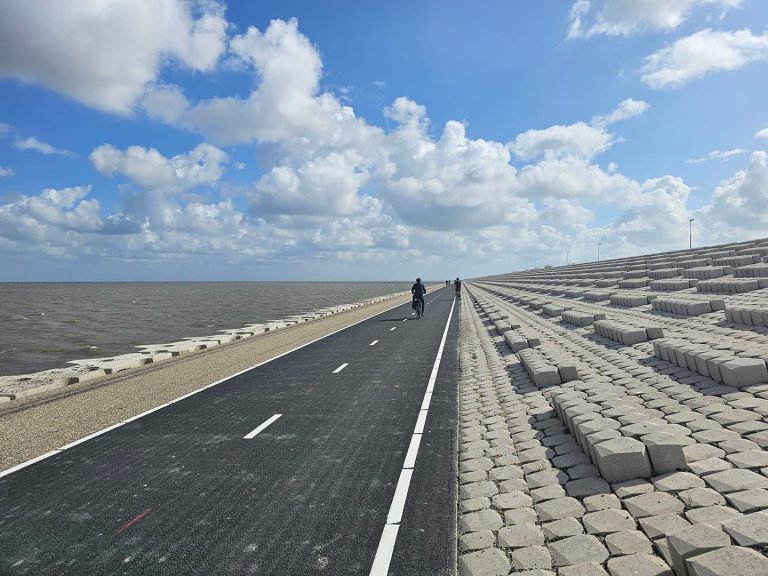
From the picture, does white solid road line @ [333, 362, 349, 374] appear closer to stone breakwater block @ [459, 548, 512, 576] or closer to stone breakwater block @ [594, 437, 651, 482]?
stone breakwater block @ [594, 437, 651, 482]

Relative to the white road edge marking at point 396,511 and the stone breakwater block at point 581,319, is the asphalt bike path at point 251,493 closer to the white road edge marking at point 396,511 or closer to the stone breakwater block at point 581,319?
the white road edge marking at point 396,511

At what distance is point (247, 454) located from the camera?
7723 millimetres

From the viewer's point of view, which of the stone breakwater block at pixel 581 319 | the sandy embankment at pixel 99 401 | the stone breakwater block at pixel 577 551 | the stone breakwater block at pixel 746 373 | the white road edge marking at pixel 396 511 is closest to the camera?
the stone breakwater block at pixel 577 551

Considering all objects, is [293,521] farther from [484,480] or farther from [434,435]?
[434,435]

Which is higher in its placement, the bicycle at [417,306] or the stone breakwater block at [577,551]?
the bicycle at [417,306]

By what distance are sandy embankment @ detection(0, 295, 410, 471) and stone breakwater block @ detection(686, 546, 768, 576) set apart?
934 centimetres

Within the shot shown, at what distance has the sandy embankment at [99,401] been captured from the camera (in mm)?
9250

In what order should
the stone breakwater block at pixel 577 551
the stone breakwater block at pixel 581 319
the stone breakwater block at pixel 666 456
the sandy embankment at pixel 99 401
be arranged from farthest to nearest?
the stone breakwater block at pixel 581 319, the sandy embankment at pixel 99 401, the stone breakwater block at pixel 666 456, the stone breakwater block at pixel 577 551

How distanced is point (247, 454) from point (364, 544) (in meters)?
3.46

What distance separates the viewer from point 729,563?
3.40m

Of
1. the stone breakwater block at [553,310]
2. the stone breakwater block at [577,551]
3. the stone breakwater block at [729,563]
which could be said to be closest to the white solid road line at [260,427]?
the stone breakwater block at [577,551]

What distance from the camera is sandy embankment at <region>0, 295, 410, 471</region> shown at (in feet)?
30.3

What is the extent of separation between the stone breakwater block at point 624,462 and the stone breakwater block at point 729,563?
183 cm

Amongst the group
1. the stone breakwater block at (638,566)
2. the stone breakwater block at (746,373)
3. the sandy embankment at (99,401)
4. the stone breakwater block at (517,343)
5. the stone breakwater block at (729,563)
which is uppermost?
the stone breakwater block at (746,373)
